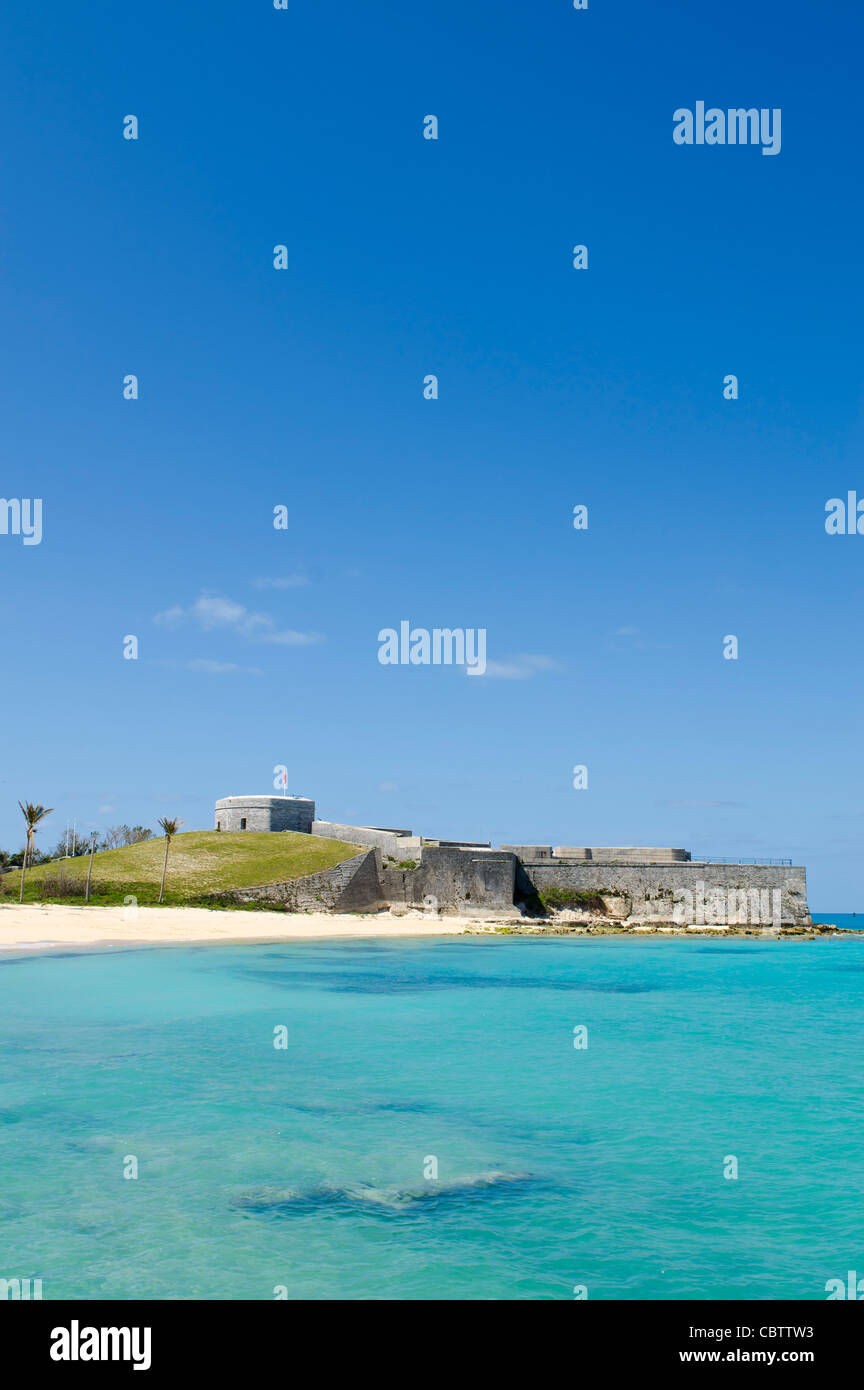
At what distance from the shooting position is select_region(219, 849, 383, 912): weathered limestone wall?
51062 mm

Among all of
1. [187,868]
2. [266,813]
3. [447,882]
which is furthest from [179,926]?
[266,813]

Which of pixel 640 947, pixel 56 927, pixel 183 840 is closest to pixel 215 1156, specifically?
pixel 56 927

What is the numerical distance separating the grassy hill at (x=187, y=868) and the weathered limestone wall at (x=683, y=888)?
1406 cm

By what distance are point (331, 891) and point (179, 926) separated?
43.2ft

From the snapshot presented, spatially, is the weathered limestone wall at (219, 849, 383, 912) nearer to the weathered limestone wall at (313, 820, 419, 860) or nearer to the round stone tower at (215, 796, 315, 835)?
the weathered limestone wall at (313, 820, 419, 860)

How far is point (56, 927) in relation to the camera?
37.3 metres

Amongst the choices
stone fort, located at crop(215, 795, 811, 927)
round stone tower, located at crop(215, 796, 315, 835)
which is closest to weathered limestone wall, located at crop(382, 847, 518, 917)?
stone fort, located at crop(215, 795, 811, 927)

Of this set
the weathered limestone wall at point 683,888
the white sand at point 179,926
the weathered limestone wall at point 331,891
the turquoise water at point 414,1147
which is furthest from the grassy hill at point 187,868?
the turquoise water at point 414,1147

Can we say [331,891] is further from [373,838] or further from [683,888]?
[683,888]

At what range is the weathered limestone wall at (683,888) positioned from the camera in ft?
199

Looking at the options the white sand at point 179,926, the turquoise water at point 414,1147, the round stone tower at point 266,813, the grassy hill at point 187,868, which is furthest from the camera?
the round stone tower at point 266,813

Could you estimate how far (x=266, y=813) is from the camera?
65.5 metres

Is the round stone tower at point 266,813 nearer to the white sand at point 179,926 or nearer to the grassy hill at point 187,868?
the grassy hill at point 187,868

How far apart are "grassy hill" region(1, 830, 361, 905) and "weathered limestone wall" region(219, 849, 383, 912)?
2.22 feet
